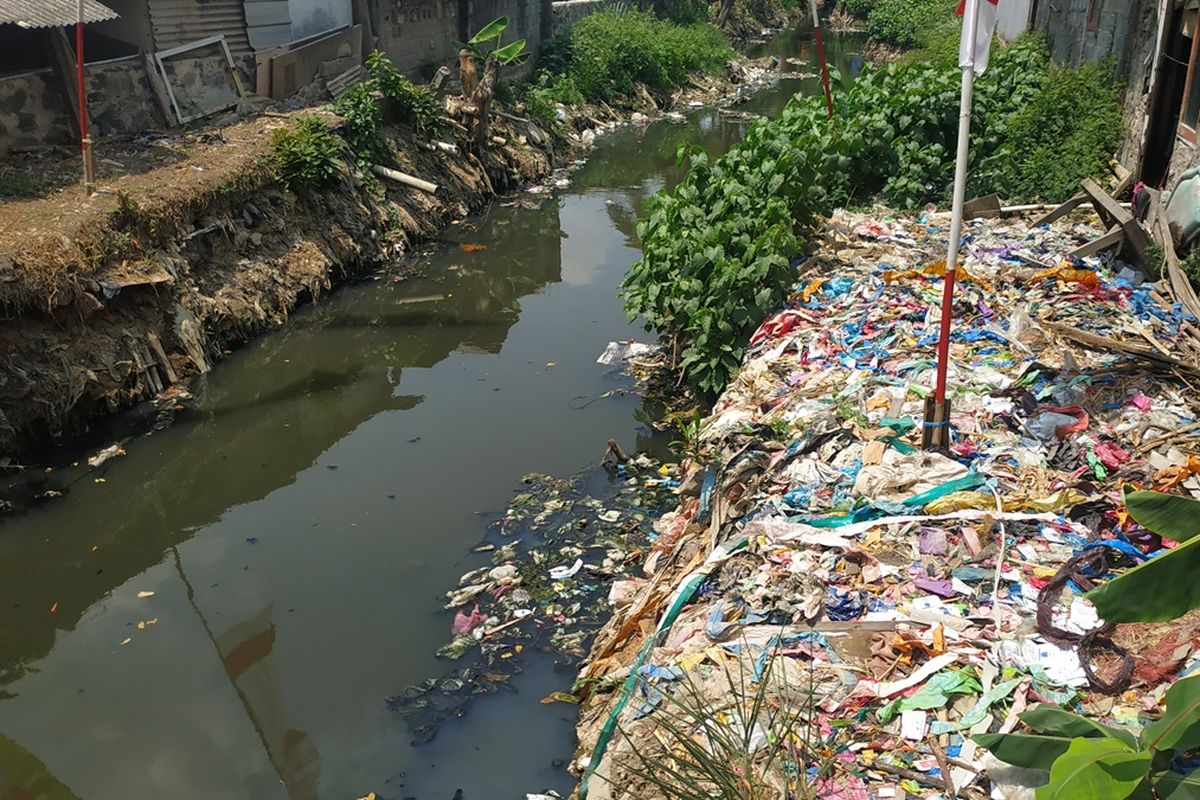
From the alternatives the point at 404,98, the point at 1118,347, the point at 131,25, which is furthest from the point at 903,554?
the point at 131,25

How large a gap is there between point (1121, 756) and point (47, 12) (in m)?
10.1

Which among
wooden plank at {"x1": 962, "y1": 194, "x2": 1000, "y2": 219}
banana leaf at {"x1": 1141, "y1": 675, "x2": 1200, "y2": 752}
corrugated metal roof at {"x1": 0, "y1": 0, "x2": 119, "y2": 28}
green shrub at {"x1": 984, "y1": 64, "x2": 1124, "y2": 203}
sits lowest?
banana leaf at {"x1": 1141, "y1": 675, "x2": 1200, "y2": 752}

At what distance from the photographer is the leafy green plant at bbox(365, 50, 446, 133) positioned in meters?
12.9

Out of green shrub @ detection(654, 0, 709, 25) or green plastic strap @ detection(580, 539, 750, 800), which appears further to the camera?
green shrub @ detection(654, 0, 709, 25)

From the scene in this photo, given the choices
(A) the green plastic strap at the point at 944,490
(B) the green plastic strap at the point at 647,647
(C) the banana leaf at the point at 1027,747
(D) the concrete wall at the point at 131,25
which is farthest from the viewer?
(D) the concrete wall at the point at 131,25

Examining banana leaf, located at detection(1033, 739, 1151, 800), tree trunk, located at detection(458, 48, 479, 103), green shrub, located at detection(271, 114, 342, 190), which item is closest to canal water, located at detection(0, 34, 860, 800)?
green shrub, located at detection(271, 114, 342, 190)

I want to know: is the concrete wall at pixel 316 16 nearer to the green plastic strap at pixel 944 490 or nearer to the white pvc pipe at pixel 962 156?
the white pvc pipe at pixel 962 156

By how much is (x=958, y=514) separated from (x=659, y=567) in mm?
1795

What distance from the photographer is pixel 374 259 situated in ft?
38.0

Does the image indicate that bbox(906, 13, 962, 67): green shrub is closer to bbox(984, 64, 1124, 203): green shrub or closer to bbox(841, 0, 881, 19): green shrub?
bbox(984, 64, 1124, 203): green shrub

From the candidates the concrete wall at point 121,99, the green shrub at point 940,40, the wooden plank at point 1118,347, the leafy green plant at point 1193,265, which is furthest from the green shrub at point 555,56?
the wooden plank at point 1118,347

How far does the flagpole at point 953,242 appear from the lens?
15.1 feet

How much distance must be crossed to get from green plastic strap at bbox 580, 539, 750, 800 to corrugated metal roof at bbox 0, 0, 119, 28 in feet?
25.7

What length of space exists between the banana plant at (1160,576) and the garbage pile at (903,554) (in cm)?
75
